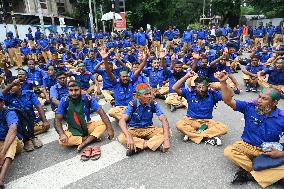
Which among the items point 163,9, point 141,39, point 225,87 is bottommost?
point 141,39

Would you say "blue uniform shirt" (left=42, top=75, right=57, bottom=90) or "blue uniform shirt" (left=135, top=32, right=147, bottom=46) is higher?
"blue uniform shirt" (left=135, top=32, right=147, bottom=46)

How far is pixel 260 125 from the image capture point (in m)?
4.23

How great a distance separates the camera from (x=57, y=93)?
7.31m

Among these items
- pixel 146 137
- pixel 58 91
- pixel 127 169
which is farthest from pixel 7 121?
pixel 58 91

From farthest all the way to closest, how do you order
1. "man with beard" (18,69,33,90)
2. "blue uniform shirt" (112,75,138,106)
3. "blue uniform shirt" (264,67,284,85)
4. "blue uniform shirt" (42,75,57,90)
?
1. "blue uniform shirt" (42,75,57,90)
2. "blue uniform shirt" (264,67,284,85)
3. "man with beard" (18,69,33,90)
4. "blue uniform shirt" (112,75,138,106)

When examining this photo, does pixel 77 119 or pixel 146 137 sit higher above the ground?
pixel 77 119

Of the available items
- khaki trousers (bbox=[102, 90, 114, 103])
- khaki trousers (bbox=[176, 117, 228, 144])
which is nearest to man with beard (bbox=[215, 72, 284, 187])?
khaki trousers (bbox=[176, 117, 228, 144])

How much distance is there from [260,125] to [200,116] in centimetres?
163

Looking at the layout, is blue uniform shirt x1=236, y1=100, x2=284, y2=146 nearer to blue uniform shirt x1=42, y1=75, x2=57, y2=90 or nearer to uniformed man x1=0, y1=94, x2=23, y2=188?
uniformed man x1=0, y1=94, x2=23, y2=188

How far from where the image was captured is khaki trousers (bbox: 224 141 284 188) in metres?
3.89

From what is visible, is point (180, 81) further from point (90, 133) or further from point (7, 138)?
point (7, 138)

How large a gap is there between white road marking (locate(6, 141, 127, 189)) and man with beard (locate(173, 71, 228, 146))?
Result: 4.54 ft

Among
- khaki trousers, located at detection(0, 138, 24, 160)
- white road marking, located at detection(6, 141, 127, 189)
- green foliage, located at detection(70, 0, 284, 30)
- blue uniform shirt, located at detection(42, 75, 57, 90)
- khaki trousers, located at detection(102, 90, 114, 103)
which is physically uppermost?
green foliage, located at detection(70, 0, 284, 30)

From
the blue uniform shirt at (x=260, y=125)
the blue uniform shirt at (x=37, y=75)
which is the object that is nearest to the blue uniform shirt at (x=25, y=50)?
the blue uniform shirt at (x=37, y=75)
